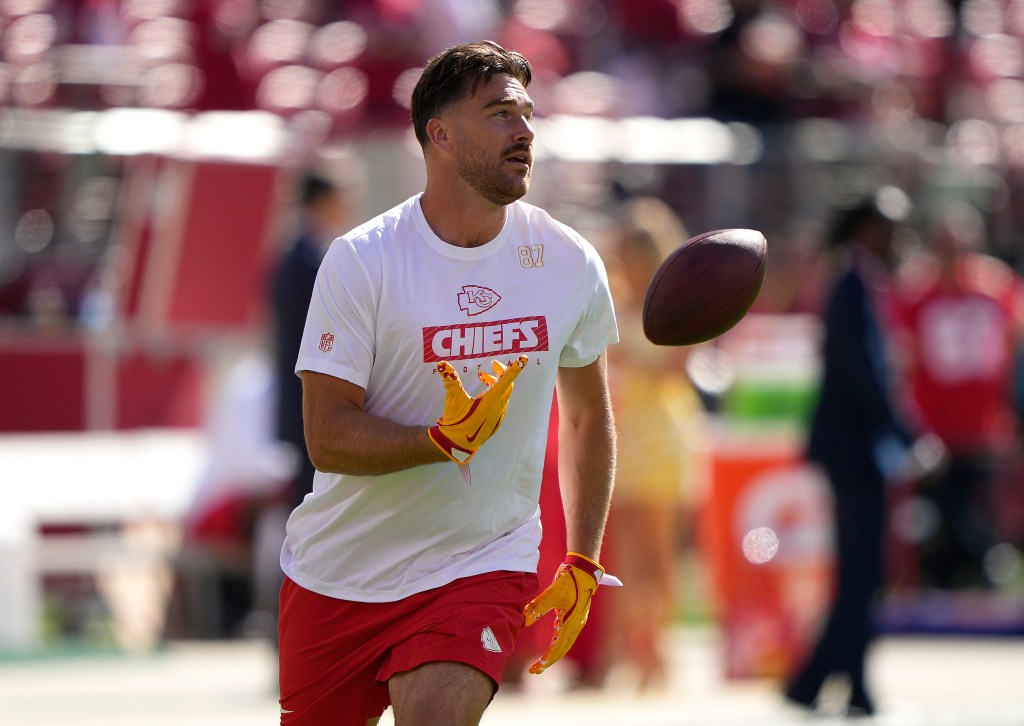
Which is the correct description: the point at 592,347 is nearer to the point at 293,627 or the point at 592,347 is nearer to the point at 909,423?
the point at 293,627

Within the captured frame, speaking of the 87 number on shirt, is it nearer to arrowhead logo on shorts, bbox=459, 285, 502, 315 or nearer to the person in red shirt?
arrowhead logo on shorts, bbox=459, 285, 502, 315

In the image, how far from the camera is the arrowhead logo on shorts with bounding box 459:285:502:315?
3.84 meters

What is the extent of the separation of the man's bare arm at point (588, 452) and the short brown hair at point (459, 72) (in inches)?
27.0

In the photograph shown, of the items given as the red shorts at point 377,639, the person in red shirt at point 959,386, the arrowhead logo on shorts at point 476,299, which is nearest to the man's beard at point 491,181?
the arrowhead logo on shorts at point 476,299

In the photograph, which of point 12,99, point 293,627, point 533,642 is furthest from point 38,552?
point 293,627

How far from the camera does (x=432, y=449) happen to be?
3.63m

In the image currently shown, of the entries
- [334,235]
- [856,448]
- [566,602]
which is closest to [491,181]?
[566,602]

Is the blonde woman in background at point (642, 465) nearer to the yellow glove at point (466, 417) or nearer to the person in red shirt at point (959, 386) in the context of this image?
the person in red shirt at point (959, 386)

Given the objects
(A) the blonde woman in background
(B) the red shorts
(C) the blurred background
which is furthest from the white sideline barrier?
(B) the red shorts

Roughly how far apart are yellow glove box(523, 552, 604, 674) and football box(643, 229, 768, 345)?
2.02 feet

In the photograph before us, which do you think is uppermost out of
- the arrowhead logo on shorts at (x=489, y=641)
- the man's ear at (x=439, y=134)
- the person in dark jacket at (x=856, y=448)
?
the man's ear at (x=439, y=134)

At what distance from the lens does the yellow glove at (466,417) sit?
11.8 feet

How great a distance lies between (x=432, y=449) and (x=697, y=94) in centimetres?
1057

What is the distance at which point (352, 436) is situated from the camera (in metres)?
3.70
